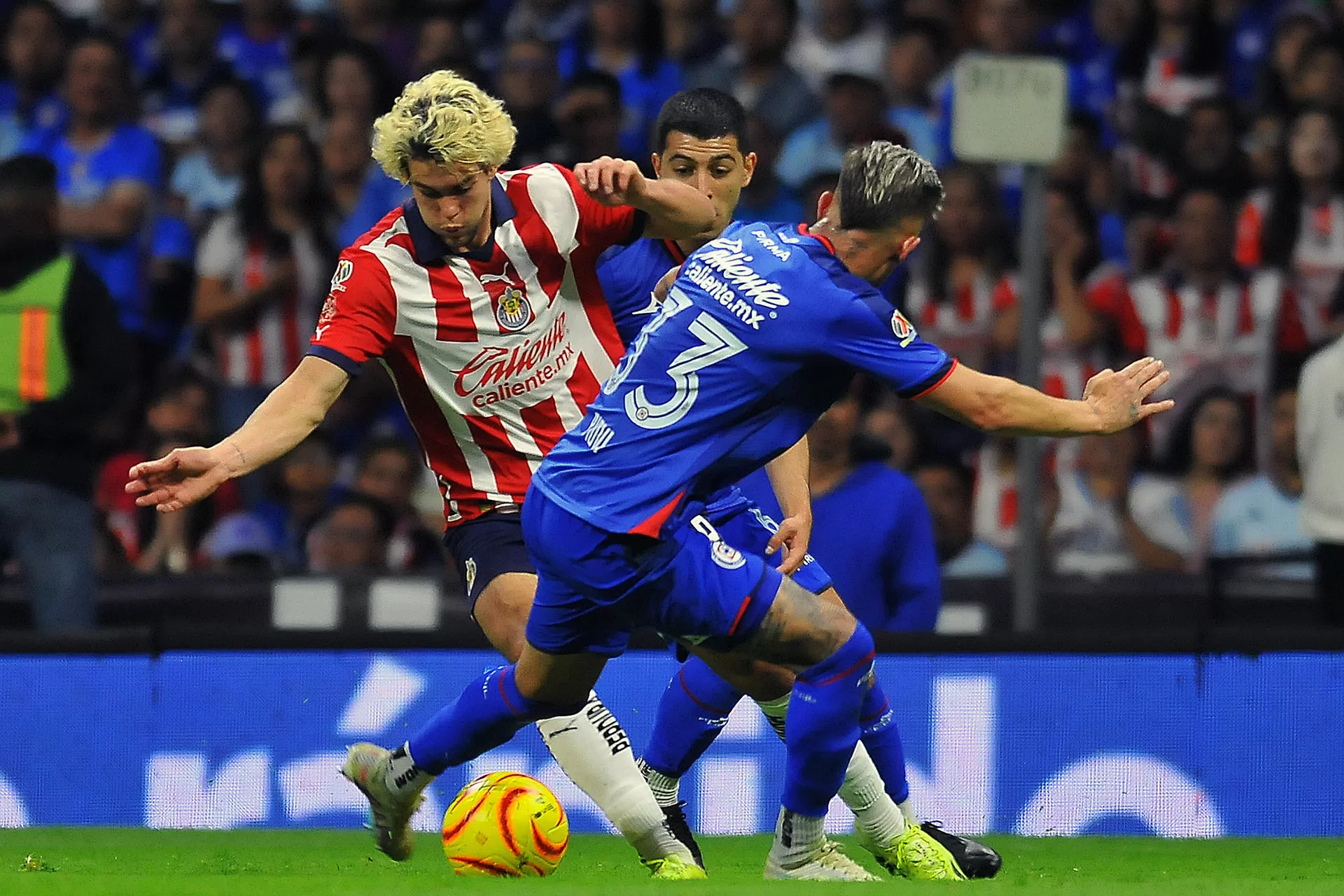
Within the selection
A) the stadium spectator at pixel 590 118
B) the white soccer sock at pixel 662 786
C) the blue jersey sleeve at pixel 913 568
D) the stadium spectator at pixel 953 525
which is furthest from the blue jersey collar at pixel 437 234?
the stadium spectator at pixel 590 118

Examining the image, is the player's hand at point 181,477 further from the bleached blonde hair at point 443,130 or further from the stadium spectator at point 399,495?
the stadium spectator at point 399,495

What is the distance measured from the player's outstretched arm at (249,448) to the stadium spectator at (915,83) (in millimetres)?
5664

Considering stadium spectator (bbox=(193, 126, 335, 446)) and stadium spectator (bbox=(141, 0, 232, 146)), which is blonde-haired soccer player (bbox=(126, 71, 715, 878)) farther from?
stadium spectator (bbox=(141, 0, 232, 146))

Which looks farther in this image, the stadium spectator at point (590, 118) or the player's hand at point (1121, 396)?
the stadium spectator at point (590, 118)

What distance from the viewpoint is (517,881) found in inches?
217

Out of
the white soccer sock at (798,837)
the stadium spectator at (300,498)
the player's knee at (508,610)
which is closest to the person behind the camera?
the white soccer sock at (798,837)

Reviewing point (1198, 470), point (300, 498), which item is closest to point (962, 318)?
point (1198, 470)

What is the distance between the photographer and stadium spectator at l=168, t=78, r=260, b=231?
431 inches

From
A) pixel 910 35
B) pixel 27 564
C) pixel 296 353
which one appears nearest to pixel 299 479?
pixel 296 353

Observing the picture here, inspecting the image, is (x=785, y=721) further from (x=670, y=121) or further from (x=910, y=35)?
(x=910, y=35)

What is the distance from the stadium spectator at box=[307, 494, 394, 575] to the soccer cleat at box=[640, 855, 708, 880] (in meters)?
4.26

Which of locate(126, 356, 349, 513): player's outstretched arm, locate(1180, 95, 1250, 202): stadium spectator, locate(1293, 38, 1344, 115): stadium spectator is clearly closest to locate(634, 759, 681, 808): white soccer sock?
locate(126, 356, 349, 513): player's outstretched arm

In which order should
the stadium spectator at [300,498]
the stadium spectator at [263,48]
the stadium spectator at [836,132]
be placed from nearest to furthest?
1. the stadium spectator at [300,498]
2. the stadium spectator at [836,132]
3. the stadium spectator at [263,48]

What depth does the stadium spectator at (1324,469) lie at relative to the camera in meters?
8.80
